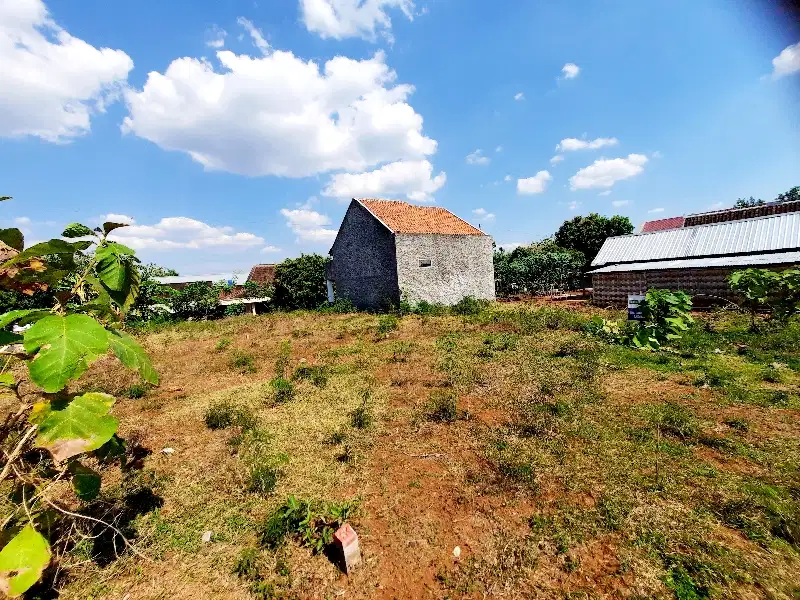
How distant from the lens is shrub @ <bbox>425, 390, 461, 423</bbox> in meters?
5.54

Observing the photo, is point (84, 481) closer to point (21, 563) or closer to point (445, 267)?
point (21, 563)

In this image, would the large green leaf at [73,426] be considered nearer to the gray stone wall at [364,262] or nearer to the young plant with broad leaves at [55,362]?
the young plant with broad leaves at [55,362]

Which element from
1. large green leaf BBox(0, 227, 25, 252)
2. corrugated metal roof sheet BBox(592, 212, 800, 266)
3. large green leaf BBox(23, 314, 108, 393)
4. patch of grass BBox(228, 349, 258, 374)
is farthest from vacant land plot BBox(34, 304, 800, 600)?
corrugated metal roof sheet BBox(592, 212, 800, 266)

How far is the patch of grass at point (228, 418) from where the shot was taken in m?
5.70

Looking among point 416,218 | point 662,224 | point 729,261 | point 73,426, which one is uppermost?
point 662,224

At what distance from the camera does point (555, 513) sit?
3441 millimetres

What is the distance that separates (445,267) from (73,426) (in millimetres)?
17878

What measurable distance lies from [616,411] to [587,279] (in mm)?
27266

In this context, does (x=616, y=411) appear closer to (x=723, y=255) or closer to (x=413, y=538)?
(x=413, y=538)

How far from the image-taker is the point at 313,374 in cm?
808

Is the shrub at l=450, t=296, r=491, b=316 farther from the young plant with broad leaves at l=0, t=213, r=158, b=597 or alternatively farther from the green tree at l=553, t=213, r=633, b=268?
the green tree at l=553, t=213, r=633, b=268

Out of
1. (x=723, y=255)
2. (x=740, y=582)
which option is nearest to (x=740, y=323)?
(x=723, y=255)

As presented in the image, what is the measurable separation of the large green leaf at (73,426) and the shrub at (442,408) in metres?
4.57

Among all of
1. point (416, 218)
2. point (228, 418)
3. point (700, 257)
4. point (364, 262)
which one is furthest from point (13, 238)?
point (700, 257)
